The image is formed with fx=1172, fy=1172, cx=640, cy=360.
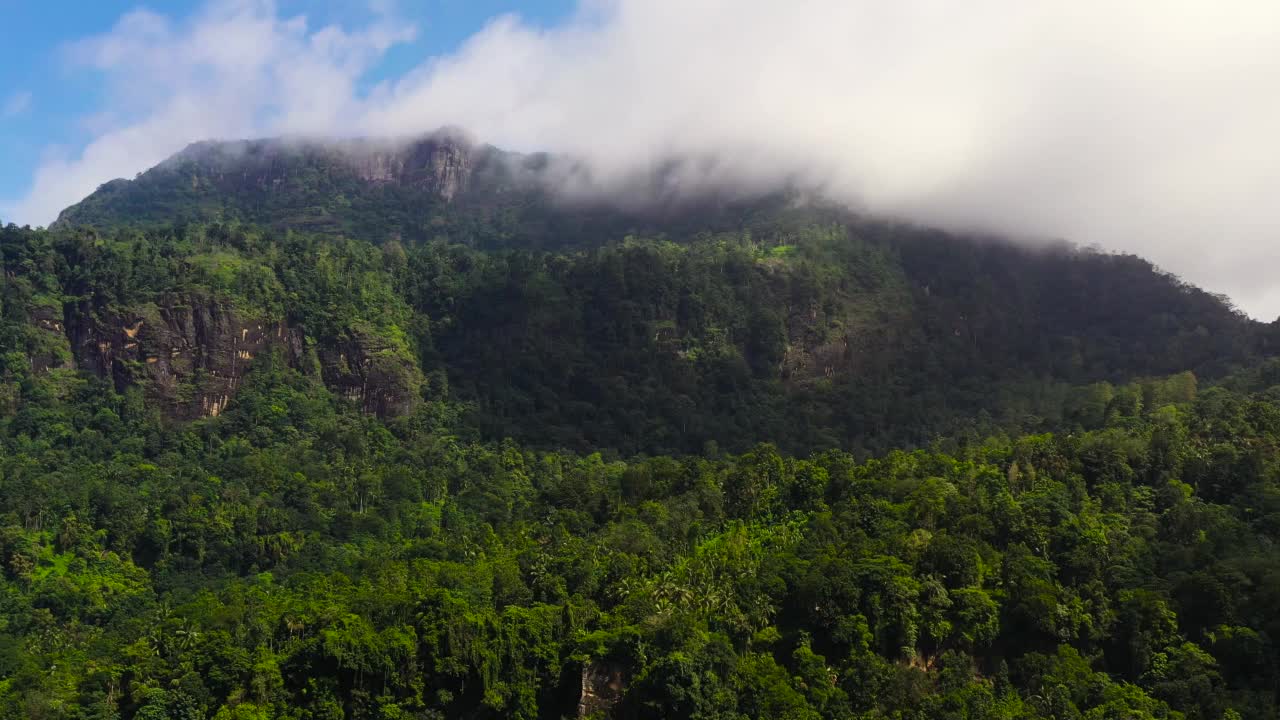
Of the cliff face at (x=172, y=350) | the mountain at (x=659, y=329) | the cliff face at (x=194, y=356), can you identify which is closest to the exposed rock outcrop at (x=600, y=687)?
the mountain at (x=659, y=329)

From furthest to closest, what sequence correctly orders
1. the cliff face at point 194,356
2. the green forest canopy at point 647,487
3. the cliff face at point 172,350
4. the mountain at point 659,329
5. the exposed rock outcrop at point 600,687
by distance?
the mountain at point 659,329 → the cliff face at point 194,356 → the cliff face at point 172,350 → the green forest canopy at point 647,487 → the exposed rock outcrop at point 600,687

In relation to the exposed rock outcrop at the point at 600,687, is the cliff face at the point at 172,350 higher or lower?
higher

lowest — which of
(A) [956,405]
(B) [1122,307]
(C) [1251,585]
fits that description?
(C) [1251,585]

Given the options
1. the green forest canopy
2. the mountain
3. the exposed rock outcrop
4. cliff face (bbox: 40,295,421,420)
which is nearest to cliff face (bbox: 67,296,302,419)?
cliff face (bbox: 40,295,421,420)

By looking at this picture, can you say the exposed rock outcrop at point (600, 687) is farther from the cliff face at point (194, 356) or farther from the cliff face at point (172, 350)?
the cliff face at point (172, 350)

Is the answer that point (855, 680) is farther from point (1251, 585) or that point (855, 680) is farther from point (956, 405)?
point (956, 405)

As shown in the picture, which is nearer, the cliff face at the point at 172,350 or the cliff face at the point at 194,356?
the cliff face at the point at 172,350

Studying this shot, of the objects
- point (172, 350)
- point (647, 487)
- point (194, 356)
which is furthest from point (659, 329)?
point (172, 350)

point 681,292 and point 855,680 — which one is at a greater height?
point 681,292

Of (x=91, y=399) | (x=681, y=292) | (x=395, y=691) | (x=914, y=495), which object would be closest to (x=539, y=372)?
(x=681, y=292)
